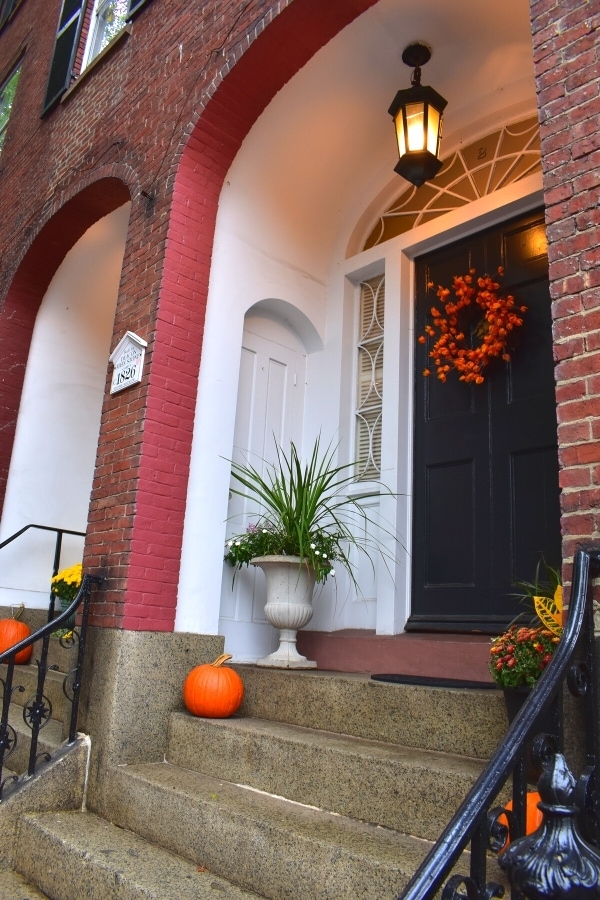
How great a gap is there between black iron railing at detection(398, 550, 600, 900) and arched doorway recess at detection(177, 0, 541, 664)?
229 cm

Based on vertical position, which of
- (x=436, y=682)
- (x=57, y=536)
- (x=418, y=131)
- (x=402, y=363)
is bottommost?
(x=436, y=682)

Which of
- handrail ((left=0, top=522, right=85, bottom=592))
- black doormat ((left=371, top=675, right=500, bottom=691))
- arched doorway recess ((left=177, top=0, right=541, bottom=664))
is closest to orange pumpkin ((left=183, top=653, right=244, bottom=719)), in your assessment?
arched doorway recess ((left=177, top=0, right=541, bottom=664))

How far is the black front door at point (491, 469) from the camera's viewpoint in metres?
3.68

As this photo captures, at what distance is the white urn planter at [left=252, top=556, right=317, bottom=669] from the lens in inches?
153

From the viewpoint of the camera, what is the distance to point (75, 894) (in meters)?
2.54

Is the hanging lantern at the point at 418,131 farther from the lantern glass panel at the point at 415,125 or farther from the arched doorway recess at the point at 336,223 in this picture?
the arched doorway recess at the point at 336,223

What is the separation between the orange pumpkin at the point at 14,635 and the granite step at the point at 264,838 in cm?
237

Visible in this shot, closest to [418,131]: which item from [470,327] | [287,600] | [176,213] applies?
[470,327]

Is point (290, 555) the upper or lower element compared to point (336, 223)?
lower

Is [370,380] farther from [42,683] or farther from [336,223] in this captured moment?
[42,683]

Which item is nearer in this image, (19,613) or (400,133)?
(400,133)

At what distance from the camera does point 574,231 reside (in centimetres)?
220

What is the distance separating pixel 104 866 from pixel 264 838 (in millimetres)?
627

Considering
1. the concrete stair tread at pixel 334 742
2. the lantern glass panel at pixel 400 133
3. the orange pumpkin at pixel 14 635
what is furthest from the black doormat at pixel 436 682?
the orange pumpkin at pixel 14 635
